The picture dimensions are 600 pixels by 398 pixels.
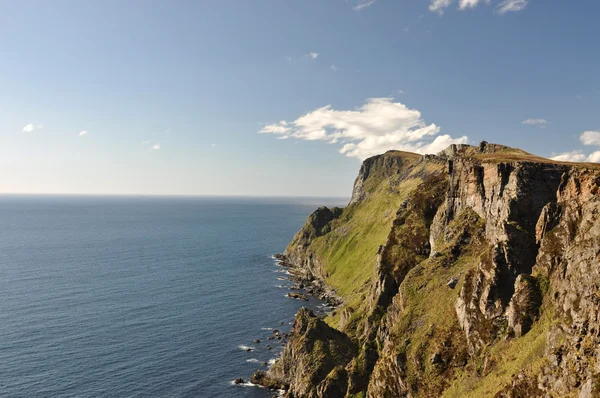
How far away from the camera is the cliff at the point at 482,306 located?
50594 millimetres

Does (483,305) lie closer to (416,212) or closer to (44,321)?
(416,212)

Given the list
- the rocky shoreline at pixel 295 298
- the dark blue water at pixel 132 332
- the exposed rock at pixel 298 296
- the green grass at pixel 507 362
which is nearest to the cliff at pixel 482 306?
the green grass at pixel 507 362

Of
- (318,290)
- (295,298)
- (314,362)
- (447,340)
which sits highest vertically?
(447,340)

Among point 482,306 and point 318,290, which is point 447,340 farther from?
point 318,290

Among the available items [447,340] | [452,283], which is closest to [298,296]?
[452,283]

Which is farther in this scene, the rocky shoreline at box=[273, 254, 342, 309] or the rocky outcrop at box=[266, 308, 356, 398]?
the rocky shoreline at box=[273, 254, 342, 309]

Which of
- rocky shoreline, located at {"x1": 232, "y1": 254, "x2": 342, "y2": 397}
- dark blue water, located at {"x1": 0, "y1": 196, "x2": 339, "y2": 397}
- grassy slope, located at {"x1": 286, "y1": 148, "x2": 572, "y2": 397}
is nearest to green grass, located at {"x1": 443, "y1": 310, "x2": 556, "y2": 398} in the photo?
grassy slope, located at {"x1": 286, "y1": 148, "x2": 572, "y2": 397}

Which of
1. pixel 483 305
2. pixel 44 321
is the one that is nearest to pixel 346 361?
pixel 483 305

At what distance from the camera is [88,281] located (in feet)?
583

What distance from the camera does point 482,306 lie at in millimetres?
66688

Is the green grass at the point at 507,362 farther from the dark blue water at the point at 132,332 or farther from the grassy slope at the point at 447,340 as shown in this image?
the dark blue water at the point at 132,332

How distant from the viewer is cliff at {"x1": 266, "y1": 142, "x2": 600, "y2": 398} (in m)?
50.6

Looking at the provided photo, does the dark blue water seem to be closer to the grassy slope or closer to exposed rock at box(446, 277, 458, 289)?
the grassy slope

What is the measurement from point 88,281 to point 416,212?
150717 mm
